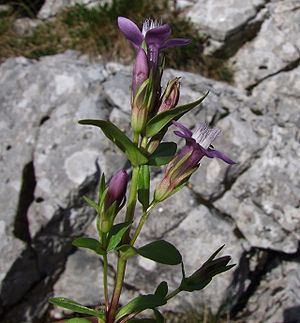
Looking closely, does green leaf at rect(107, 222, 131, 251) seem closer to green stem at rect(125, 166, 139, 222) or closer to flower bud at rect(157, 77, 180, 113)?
green stem at rect(125, 166, 139, 222)

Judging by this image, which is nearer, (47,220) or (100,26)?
(47,220)

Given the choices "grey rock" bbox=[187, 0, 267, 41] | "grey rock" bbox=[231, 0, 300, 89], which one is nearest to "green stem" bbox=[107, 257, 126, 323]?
"grey rock" bbox=[231, 0, 300, 89]

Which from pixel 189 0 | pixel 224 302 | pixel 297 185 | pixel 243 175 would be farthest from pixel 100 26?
pixel 224 302

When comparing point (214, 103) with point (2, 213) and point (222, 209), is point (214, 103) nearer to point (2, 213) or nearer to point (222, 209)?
point (222, 209)

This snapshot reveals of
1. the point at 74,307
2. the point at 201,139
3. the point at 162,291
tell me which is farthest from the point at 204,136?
the point at 74,307

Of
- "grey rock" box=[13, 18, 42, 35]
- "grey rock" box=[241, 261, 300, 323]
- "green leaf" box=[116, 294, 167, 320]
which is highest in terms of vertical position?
"grey rock" box=[13, 18, 42, 35]

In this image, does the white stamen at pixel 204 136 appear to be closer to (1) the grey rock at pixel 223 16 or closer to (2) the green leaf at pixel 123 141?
(2) the green leaf at pixel 123 141

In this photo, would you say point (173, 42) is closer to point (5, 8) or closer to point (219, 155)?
point (219, 155)
